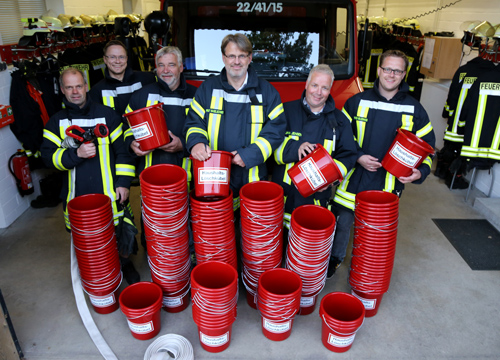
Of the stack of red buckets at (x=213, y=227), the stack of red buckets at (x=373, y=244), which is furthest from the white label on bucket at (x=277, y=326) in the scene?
the stack of red buckets at (x=373, y=244)

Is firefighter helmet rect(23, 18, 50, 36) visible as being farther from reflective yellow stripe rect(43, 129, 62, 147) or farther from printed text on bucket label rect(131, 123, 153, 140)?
printed text on bucket label rect(131, 123, 153, 140)

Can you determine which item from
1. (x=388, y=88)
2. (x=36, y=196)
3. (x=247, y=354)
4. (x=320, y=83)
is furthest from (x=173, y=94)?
(x=36, y=196)

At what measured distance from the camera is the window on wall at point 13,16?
16.1 feet

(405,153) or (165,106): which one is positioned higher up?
(165,106)

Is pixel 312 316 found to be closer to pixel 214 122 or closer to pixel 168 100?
pixel 214 122

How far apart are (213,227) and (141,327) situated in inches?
35.3

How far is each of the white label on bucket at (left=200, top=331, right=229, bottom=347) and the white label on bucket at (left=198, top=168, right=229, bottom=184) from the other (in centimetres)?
109

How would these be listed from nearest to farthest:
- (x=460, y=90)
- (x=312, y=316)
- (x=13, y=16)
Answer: (x=312, y=316), (x=460, y=90), (x=13, y=16)

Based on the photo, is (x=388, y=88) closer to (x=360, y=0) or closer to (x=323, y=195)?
(x=323, y=195)

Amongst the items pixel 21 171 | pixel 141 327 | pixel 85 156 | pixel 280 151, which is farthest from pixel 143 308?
pixel 21 171

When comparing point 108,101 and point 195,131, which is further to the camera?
point 108,101

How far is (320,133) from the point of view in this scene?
307 cm

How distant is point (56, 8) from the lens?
22.2 ft

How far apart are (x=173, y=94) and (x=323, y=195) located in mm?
1540
